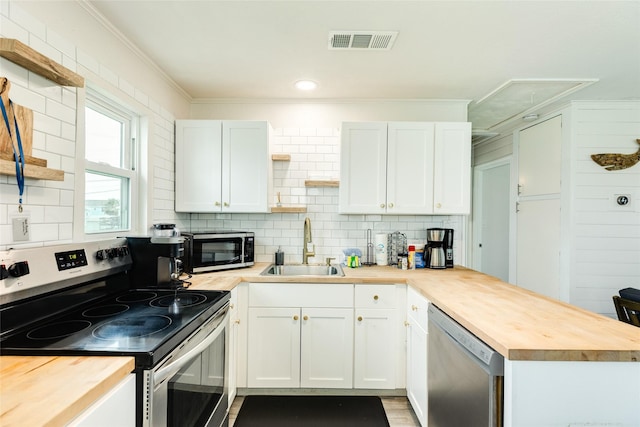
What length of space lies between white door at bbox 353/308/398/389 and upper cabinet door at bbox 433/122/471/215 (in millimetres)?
1095

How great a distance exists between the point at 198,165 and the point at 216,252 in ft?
2.64

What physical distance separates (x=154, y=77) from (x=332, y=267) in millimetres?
2093

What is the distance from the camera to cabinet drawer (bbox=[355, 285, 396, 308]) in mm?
2277

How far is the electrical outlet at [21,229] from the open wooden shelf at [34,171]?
0.20m

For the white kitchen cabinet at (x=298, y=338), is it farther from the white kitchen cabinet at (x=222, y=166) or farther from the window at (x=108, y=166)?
the window at (x=108, y=166)

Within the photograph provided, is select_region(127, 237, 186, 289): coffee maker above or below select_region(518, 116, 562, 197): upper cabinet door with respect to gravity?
below

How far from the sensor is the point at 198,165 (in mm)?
2660

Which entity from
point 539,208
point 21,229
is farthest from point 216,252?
point 539,208

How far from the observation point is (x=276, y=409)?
Result: 217 centimetres

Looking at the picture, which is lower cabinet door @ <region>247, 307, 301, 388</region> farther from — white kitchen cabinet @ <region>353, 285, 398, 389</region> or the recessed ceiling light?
the recessed ceiling light

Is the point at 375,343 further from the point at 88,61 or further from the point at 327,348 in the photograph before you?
the point at 88,61

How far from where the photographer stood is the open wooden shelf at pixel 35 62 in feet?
3.82

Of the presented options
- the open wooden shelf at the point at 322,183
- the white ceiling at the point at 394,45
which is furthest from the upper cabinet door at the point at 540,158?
the open wooden shelf at the point at 322,183

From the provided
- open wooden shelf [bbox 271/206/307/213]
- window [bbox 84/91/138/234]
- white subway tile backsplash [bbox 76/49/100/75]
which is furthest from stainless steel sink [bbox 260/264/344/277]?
white subway tile backsplash [bbox 76/49/100/75]
